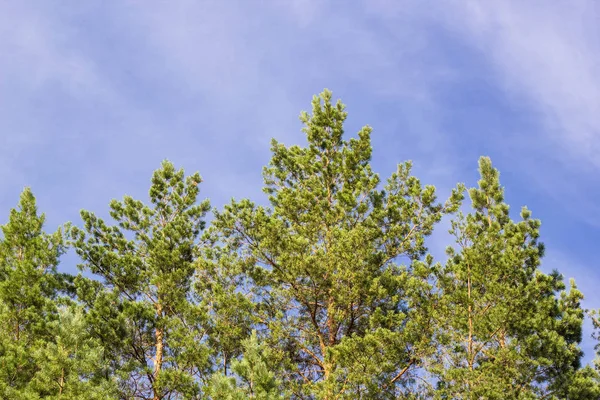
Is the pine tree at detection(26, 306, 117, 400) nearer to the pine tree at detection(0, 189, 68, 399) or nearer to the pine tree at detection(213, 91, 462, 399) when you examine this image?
the pine tree at detection(0, 189, 68, 399)

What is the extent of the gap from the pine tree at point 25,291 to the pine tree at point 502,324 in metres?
8.35

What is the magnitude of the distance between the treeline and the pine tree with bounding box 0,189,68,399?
0.03 metres

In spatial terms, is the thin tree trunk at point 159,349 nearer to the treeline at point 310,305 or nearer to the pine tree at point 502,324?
the treeline at point 310,305

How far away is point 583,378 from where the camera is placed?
12.5 metres

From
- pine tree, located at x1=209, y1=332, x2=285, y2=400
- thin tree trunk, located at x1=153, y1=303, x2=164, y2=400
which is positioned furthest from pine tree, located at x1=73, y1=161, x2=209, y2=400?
pine tree, located at x1=209, y1=332, x2=285, y2=400

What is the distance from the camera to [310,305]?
44.3 ft

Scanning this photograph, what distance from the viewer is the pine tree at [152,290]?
1301cm

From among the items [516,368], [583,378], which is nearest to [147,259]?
[516,368]

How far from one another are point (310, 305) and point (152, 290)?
4.52 m

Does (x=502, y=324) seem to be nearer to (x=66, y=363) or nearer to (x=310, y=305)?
(x=310, y=305)

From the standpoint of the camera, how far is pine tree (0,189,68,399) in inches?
459

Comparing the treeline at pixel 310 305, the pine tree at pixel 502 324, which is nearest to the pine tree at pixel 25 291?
the treeline at pixel 310 305

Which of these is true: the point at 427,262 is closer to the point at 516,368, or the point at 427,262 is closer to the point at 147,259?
the point at 516,368

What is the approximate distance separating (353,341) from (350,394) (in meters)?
1.01
